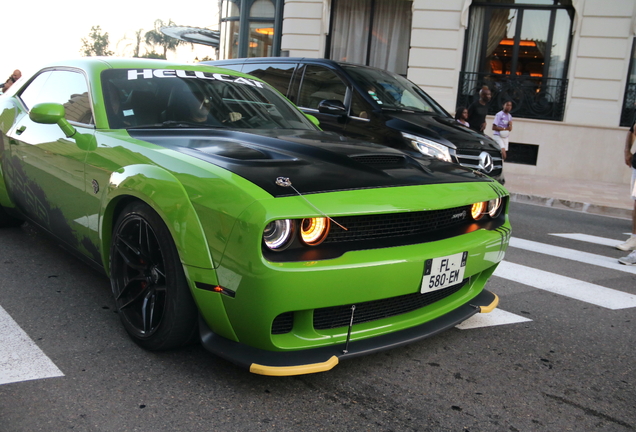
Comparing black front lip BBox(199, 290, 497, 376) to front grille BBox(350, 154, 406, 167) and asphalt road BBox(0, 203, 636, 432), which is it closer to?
asphalt road BBox(0, 203, 636, 432)

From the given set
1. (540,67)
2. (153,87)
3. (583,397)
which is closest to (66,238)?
(153,87)

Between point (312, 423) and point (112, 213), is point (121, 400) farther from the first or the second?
point (112, 213)

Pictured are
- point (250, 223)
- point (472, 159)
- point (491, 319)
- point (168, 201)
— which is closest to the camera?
point (250, 223)

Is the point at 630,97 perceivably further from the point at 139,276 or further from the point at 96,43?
the point at 96,43

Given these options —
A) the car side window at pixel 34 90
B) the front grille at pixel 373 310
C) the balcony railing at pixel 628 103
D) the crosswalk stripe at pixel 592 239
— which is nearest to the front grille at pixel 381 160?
the front grille at pixel 373 310

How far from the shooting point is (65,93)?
4.05 meters

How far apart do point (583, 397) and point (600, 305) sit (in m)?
1.86

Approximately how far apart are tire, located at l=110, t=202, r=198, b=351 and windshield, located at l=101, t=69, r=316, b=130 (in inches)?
30.5

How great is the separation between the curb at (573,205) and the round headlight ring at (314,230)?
29.7 ft

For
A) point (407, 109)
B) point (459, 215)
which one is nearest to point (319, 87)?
point (407, 109)

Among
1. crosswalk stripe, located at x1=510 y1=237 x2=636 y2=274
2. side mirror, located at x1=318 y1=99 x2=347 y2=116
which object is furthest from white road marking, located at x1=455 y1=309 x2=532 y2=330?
side mirror, located at x1=318 y1=99 x2=347 y2=116

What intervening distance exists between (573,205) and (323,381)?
917 cm

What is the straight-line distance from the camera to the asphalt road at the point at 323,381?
8.08 feet

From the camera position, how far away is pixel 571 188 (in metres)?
12.9
